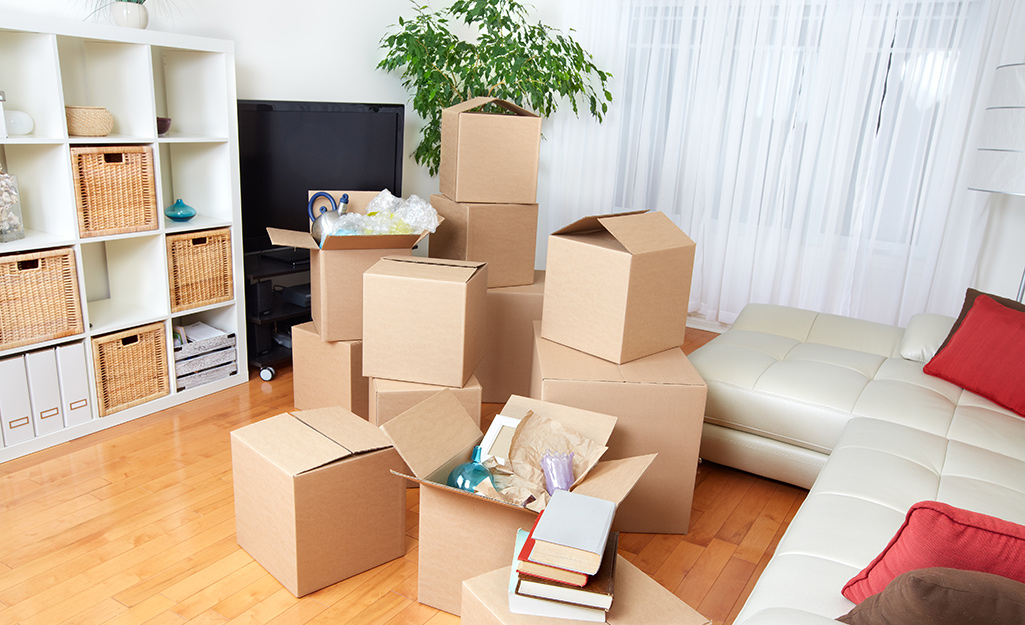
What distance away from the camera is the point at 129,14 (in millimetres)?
2346

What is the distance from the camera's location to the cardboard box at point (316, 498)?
1.61 meters

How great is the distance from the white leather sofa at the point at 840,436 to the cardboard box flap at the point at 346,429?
2.97 ft

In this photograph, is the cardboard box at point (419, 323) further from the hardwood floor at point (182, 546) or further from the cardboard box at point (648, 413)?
the hardwood floor at point (182, 546)

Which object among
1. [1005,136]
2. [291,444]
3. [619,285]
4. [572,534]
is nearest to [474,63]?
[619,285]

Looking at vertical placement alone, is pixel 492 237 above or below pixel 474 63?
below

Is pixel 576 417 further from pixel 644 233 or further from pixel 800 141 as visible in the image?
pixel 800 141

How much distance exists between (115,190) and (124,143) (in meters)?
0.17

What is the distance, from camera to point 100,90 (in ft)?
8.10

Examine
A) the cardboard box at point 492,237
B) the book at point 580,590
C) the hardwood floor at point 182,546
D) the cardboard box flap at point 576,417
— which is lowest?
the hardwood floor at point 182,546

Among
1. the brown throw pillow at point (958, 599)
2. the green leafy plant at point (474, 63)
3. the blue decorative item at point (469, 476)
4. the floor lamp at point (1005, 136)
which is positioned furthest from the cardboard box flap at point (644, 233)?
the green leafy plant at point (474, 63)

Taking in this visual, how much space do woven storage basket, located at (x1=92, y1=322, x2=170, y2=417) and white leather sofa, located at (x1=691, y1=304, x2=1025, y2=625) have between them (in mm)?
1923

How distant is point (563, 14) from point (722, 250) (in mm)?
1690

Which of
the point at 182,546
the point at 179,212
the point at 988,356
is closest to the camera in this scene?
the point at 182,546

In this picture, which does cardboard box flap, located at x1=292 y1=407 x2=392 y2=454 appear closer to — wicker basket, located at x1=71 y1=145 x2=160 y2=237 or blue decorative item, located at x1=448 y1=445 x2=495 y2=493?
blue decorative item, located at x1=448 y1=445 x2=495 y2=493
